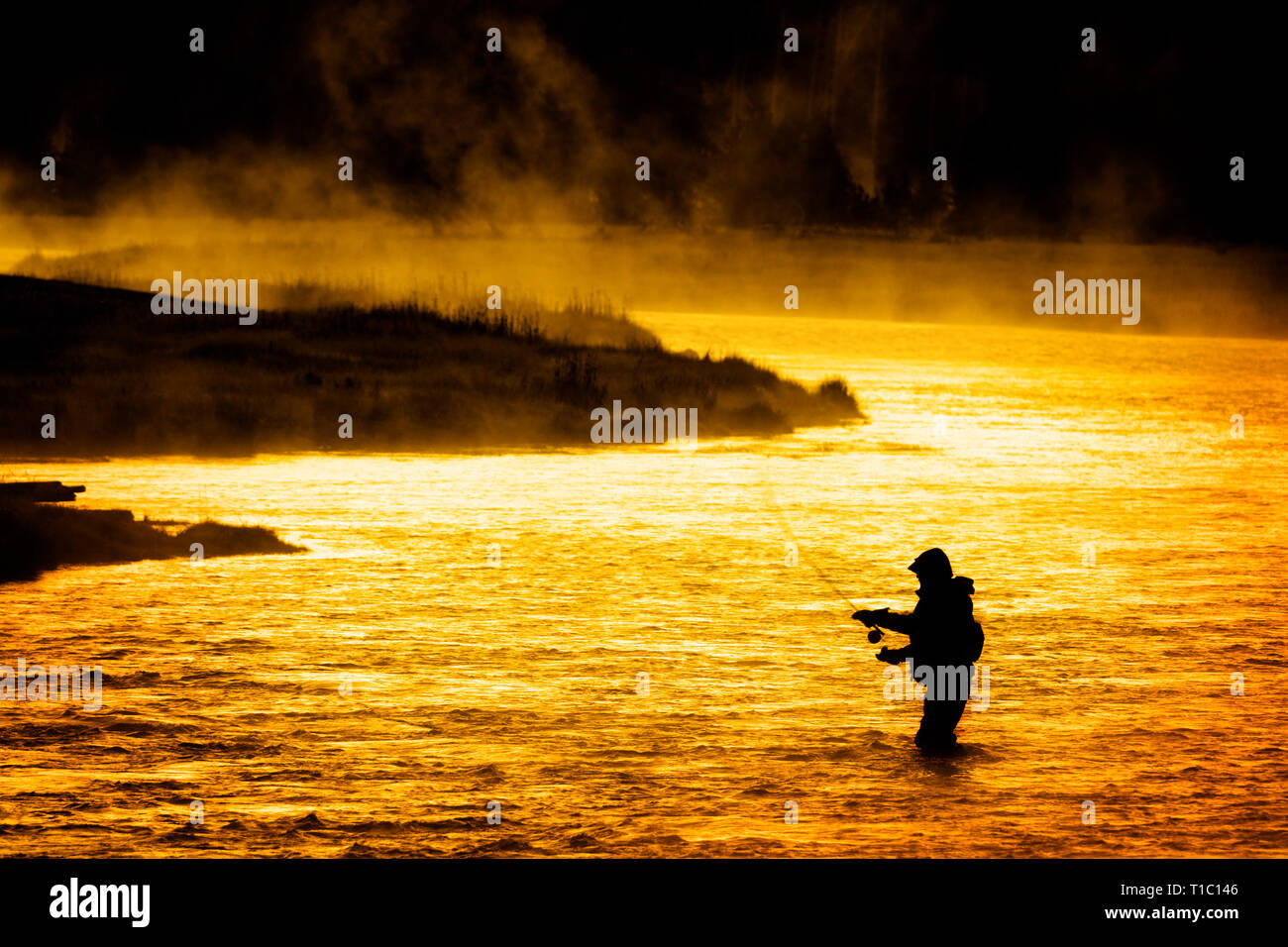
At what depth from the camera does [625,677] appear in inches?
673

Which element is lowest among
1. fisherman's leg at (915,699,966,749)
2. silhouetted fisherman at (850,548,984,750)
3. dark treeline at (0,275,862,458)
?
fisherman's leg at (915,699,966,749)

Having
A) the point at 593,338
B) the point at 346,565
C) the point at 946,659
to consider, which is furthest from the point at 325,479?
the point at 593,338

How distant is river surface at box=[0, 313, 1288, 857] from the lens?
1144cm

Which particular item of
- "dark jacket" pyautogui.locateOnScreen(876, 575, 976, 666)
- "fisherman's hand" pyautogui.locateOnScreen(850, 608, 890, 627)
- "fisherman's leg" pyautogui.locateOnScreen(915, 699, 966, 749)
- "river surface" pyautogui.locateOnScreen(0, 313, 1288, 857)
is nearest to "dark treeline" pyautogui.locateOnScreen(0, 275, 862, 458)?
"river surface" pyautogui.locateOnScreen(0, 313, 1288, 857)

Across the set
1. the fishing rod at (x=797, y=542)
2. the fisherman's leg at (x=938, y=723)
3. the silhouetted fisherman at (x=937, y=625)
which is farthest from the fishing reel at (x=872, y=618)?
the fisherman's leg at (x=938, y=723)

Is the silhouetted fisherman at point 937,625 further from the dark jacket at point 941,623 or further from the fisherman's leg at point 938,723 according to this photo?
the fisherman's leg at point 938,723

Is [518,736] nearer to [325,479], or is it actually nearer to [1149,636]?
[1149,636]

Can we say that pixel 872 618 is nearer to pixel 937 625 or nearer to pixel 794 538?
pixel 937 625

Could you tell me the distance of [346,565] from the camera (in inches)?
959

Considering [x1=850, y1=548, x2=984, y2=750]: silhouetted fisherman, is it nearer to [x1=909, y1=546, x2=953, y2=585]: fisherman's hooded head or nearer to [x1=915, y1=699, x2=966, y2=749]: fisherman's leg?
[x1=909, y1=546, x2=953, y2=585]: fisherman's hooded head

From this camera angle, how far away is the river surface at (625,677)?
11438 millimetres

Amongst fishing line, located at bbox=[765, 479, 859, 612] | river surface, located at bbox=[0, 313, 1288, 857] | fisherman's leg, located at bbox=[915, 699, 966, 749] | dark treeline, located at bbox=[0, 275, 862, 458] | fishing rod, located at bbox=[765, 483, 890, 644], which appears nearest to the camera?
river surface, located at bbox=[0, 313, 1288, 857]

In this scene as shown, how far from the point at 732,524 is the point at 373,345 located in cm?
3031

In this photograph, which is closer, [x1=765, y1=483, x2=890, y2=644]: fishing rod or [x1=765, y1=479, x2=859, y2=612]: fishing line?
[x1=765, y1=483, x2=890, y2=644]: fishing rod
